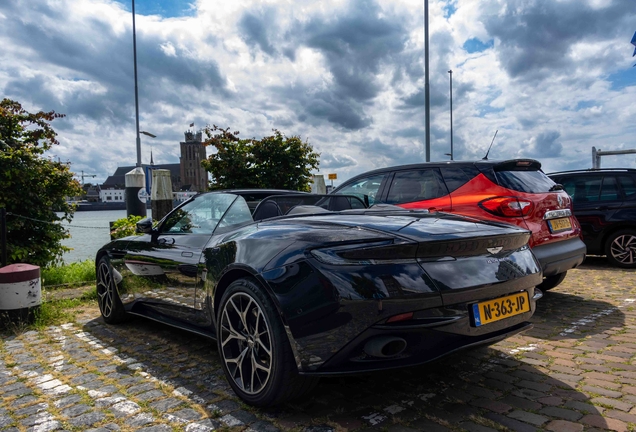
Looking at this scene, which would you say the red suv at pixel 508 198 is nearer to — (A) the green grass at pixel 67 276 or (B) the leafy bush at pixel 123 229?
(B) the leafy bush at pixel 123 229

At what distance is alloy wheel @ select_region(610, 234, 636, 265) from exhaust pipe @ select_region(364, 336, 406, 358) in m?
7.31

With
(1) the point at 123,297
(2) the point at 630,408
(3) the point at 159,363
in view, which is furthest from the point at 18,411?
(2) the point at 630,408

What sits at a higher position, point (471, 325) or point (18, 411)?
point (471, 325)

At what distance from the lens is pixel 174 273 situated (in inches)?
162

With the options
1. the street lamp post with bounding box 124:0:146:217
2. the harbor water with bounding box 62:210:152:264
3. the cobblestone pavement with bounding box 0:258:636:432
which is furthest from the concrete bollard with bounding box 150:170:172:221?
the cobblestone pavement with bounding box 0:258:636:432

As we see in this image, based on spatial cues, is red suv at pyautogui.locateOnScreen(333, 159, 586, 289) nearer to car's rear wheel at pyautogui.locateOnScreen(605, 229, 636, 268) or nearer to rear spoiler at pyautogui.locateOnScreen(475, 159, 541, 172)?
rear spoiler at pyautogui.locateOnScreen(475, 159, 541, 172)

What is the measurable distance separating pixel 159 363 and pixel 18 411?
1.03m

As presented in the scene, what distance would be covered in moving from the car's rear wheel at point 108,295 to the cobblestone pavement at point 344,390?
1.42 ft

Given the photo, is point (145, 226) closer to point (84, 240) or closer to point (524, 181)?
point (524, 181)

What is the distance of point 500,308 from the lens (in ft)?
9.57

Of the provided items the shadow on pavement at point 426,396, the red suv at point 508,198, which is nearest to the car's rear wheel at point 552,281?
the red suv at point 508,198

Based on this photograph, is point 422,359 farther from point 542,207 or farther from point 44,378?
point 542,207

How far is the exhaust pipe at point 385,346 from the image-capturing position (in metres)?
2.55

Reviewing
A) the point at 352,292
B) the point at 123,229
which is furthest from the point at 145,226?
the point at 123,229
